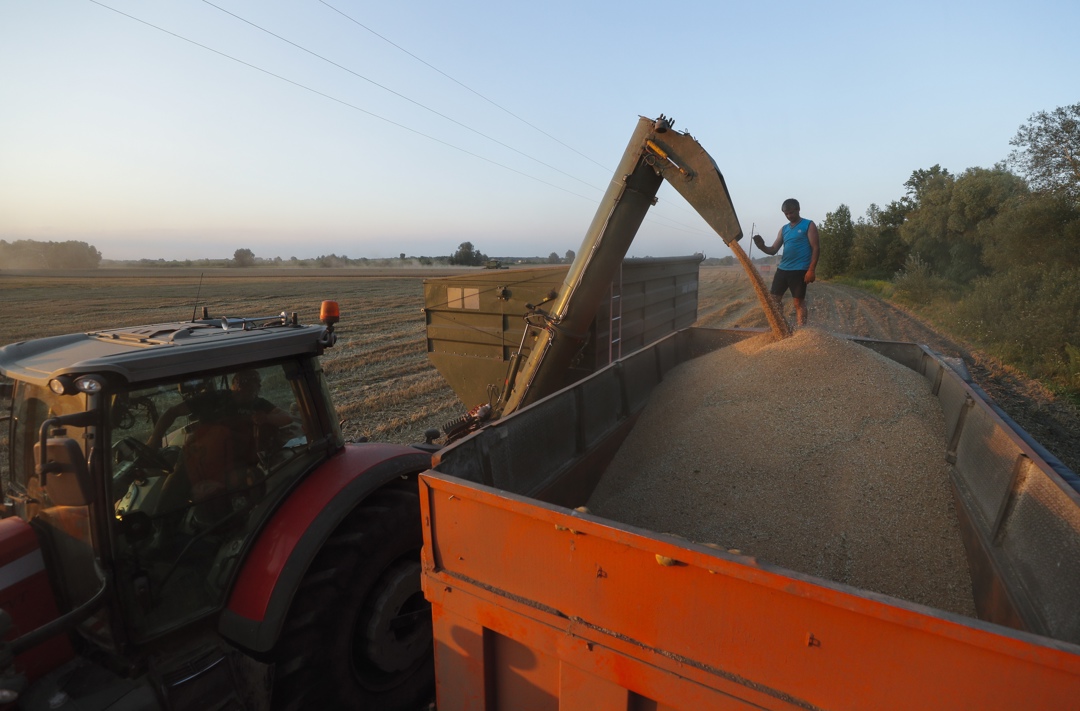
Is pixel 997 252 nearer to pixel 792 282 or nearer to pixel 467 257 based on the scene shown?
pixel 792 282

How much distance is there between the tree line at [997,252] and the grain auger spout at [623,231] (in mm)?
7969

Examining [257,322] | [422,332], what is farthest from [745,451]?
[422,332]

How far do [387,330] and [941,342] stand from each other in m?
13.2

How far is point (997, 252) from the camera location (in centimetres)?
1830

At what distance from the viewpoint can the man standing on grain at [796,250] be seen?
15.2 ft

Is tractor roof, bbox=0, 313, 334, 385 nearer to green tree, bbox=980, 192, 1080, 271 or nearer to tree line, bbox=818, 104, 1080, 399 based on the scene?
tree line, bbox=818, 104, 1080, 399

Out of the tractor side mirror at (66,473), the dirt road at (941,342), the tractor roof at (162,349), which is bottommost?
the dirt road at (941,342)

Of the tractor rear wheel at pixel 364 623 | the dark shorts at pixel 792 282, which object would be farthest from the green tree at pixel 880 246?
the tractor rear wheel at pixel 364 623

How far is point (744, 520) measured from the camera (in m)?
2.41

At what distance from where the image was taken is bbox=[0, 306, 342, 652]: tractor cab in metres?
1.72

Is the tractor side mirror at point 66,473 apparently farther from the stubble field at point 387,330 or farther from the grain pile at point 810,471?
the grain pile at point 810,471

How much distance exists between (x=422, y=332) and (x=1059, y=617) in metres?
12.6

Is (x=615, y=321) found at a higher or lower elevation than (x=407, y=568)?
higher

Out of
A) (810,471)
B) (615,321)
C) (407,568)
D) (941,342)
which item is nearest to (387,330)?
(615,321)
